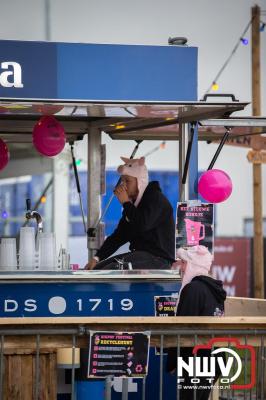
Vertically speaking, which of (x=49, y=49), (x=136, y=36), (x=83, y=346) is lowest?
(x=83, y=346)

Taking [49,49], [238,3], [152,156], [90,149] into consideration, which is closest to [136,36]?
[238,3]

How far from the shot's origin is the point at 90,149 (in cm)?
1013

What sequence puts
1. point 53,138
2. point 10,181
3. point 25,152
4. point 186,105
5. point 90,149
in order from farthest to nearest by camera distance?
point 10,181
point 25,152
point 90,149
point 53,138
point 186,105

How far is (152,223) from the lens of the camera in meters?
8.52

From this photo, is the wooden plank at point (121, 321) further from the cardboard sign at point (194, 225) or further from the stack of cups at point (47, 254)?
the stack of cups at point (47, 254)

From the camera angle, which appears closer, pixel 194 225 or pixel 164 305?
pixel 194 225

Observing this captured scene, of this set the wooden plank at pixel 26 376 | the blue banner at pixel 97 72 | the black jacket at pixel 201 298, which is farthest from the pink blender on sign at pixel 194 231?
the wooden plank at pixel 26 376

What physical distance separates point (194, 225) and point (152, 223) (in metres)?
0.83

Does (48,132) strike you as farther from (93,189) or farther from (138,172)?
(93,189)

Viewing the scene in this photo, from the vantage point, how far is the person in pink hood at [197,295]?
6.41 metres

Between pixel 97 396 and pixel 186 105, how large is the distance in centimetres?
235

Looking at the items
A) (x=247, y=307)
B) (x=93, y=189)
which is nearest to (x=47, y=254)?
(x=93, y=189)

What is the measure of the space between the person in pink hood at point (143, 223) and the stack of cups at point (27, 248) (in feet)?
2.30

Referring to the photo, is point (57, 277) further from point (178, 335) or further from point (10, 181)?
point (10, 181)
